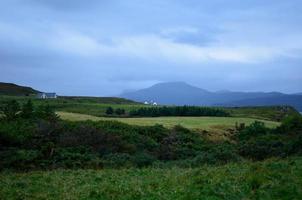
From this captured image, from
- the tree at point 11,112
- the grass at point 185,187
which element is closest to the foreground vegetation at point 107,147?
the tree at point 11,112

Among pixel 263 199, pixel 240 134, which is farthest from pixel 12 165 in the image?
pixel 240 134

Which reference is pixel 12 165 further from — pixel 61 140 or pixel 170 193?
pixel 170 193

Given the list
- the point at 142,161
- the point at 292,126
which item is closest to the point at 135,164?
the point at 142,161

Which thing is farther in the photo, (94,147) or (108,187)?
(94,147)

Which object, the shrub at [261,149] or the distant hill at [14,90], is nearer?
the shrub at [261,149]

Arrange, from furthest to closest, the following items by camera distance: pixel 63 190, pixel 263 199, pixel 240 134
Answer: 1. pixel 240 134
2. pixel 63 190
3. pixel 263 199

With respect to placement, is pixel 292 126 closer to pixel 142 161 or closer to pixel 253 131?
pixel 253 131

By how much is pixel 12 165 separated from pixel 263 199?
66.5ft

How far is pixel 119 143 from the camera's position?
44.7 m

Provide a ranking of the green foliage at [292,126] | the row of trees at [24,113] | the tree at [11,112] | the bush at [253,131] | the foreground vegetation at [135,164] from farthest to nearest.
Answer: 1. the bush at [253,131]
2. the green foliage at [292,126]
3. the row of trees at [24,113]
4. the tree at [11,112]
5. the foreground vegetation at [135,164]

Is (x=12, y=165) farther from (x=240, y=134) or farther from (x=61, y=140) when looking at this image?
(x=240, y=134)

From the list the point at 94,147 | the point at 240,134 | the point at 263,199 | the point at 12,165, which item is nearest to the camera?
the point at 263,199

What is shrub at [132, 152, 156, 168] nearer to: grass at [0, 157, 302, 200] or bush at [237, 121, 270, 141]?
grass at [0, 157, 302, 200]

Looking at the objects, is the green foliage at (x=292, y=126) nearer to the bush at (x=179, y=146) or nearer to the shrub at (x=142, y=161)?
the bush at (x=179, y=146)
